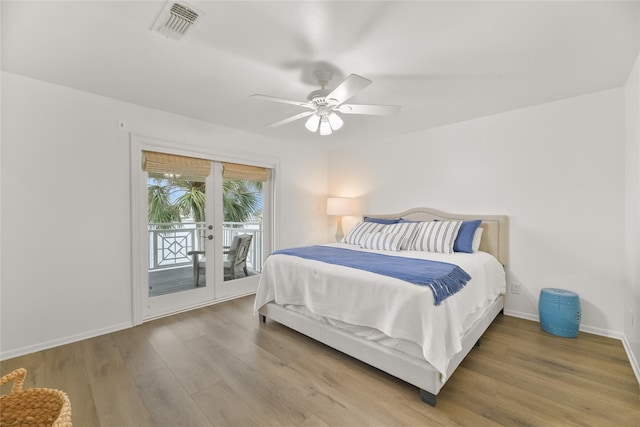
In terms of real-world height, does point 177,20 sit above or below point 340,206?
above

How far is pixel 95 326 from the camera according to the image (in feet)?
8.62

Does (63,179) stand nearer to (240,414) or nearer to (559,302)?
(240,414)

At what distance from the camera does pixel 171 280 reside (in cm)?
330

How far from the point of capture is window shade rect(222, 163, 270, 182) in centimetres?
367

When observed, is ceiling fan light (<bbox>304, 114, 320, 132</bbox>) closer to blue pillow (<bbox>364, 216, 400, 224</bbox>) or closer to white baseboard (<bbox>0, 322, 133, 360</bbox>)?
blue pillow (<bbox>364, 216, 400, 224</bbox>)

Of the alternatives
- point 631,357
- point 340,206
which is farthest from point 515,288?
point 340,206

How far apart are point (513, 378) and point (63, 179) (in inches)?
160

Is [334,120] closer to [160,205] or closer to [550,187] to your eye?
[160,205]

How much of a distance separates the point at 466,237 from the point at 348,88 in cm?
217

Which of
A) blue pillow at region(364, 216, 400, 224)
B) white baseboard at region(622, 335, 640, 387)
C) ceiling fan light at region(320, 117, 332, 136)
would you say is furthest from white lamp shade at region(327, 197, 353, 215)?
white baseboard at region(622, 335, 640, 387)

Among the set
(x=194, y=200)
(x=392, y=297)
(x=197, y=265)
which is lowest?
(x=197, y=265)

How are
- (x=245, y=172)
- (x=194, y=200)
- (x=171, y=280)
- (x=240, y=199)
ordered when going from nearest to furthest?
1. (x=171, y=280)
2. (x=194, y=200)
3. (x=245, y=172)
4. (x=240, y=199)

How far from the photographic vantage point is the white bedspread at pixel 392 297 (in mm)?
1689

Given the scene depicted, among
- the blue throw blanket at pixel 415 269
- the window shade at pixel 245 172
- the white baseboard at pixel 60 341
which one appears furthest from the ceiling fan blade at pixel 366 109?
the white baseboard at pixel 60 341
